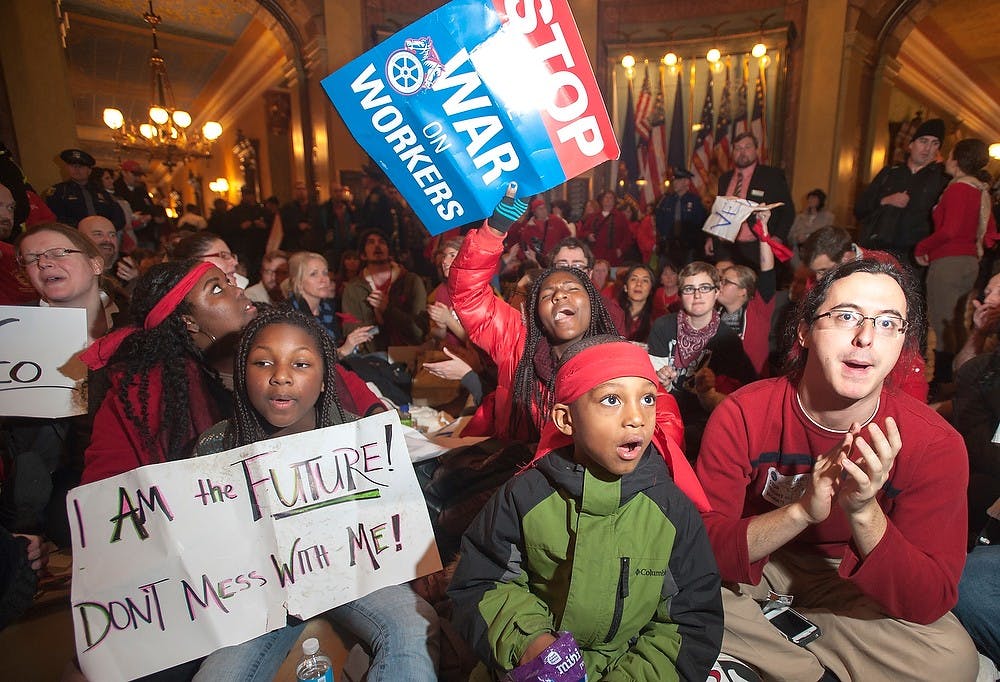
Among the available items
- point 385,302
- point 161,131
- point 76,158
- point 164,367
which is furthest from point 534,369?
point 161,131

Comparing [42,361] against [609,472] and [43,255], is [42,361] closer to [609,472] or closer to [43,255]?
[43,255]

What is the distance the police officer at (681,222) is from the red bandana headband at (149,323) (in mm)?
6754

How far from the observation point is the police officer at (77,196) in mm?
6035

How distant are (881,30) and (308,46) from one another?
35.3 feet

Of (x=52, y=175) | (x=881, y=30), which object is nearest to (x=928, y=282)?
(x=881, y=30)

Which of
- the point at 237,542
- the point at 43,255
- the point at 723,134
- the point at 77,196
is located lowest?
the point at 237,542

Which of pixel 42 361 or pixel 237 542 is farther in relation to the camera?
pixel 42 361

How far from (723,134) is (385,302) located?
9603 mm

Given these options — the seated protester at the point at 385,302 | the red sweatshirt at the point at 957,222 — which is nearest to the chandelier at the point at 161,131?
the seated protester at the point at 385,302

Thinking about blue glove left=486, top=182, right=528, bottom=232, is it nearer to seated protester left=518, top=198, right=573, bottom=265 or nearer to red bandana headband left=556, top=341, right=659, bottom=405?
red bandana headband left=556, top=341, right=659, bottom=405

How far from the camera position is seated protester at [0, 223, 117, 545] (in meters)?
2.35

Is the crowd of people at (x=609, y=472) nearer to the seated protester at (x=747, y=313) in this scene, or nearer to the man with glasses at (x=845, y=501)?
the man with glasses at (x=845, y=501)

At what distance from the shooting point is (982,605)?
6.30 feet

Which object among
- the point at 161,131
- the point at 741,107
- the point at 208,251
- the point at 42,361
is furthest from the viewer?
the point at 741,107
